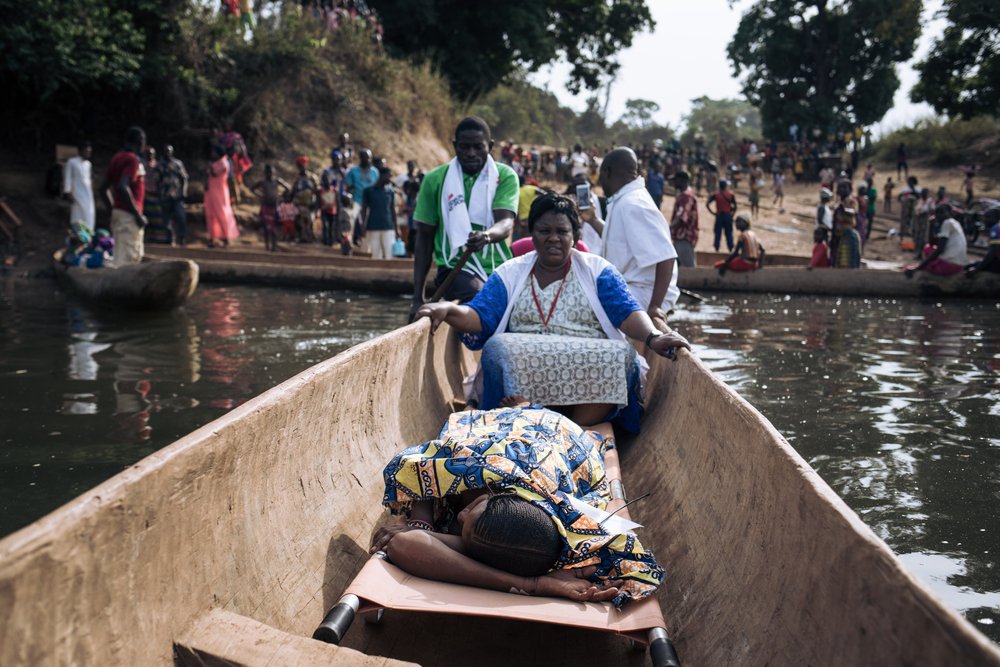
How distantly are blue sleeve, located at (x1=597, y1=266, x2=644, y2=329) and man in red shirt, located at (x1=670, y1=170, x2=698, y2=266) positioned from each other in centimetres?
695

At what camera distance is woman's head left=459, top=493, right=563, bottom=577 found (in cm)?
216

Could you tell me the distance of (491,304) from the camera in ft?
13.0

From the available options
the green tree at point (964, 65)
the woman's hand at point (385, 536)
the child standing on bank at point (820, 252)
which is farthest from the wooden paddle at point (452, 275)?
the green tree at point (964, 65)

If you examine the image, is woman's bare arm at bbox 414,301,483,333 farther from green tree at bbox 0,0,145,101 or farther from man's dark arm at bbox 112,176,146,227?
green tree at bbox 0,0,145,101

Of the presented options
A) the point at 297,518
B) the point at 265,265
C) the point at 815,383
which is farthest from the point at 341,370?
the point at 265,265

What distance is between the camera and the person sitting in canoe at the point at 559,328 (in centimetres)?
368

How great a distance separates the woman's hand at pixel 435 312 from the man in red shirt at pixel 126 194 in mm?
5142

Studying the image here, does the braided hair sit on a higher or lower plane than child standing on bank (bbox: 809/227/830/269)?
higher

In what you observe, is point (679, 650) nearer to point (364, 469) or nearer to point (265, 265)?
point (364, 469)

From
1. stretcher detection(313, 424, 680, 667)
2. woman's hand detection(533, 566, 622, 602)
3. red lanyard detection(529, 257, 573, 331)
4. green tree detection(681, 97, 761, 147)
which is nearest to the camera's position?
stretcher detection(313, 424, 680, 667)

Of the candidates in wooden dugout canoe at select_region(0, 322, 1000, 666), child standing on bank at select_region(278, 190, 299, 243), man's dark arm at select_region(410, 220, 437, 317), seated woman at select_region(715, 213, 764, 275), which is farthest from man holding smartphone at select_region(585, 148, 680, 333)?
child standing on bank at select_region(278, 190, 299, 243)

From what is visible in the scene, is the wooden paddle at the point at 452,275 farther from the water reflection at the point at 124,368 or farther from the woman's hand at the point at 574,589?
the woman's hand at the point at 574,589

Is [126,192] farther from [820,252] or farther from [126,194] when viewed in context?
[820,252]

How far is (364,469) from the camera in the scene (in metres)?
3.03
